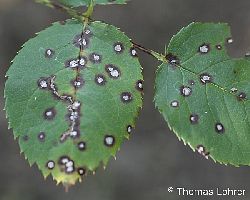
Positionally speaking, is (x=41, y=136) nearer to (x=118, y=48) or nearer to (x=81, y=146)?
(x=81, y=146)

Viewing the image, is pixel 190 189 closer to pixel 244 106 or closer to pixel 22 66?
pixel 244 106

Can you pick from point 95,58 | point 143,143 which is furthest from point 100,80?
point 143,143

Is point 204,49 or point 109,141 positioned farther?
point 204,49

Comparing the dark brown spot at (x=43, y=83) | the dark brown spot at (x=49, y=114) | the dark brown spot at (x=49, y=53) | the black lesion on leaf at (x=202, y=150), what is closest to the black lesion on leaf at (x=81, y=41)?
the dark brown spot at (x=49, y=53)

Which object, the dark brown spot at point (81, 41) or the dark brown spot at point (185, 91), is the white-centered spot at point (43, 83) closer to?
the dark brown spot at point (81, 41)

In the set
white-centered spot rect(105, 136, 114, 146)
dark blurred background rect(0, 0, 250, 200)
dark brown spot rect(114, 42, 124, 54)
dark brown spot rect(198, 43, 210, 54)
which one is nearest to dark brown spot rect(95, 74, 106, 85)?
dark brown spot rect(114, 42, 124, 54)

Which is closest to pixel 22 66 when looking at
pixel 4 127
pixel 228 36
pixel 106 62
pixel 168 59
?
pixel 106 62
